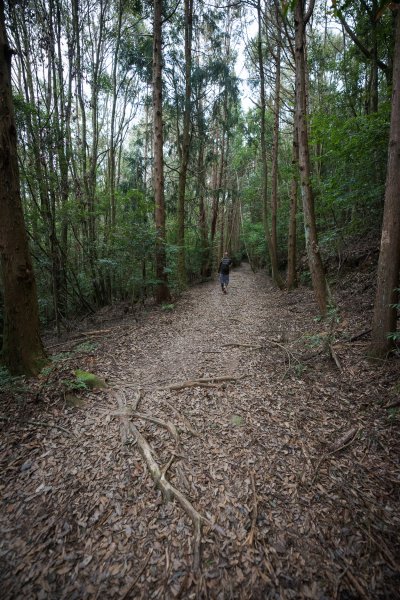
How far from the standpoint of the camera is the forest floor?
2021mm

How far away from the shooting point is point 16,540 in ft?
7.36

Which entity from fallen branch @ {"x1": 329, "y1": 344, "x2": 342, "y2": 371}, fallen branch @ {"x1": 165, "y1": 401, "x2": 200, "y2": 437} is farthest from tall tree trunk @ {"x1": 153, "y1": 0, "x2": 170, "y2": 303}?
fallen branch @ {"x1": 329, "y1": 344, "x2": 342, "y2": 371}

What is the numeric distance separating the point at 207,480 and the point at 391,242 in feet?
14.7

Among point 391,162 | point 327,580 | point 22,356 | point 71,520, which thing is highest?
point 391,162

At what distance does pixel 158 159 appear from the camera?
31.0ft

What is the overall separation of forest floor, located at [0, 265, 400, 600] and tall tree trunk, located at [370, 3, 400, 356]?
2.08 feet

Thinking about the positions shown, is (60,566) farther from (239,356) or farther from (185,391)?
(239,356)

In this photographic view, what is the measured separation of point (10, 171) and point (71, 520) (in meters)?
4.87

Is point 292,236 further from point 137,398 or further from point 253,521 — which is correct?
point 253,521

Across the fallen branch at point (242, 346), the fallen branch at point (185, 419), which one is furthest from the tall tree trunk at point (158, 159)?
the fallen branch at point (185, 419)

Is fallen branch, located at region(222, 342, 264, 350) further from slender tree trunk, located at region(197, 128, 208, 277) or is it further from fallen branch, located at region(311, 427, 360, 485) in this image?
slender tree trunk, located at region(197, 128, 208, 277)

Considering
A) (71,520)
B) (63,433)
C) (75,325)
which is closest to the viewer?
(71,520)

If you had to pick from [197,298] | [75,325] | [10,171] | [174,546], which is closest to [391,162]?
[174,546]

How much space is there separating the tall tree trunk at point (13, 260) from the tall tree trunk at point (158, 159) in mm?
5031
